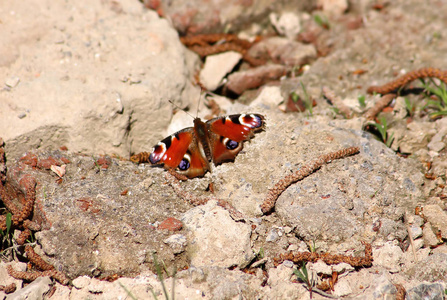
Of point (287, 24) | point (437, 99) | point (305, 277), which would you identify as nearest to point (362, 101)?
point (437, 99)

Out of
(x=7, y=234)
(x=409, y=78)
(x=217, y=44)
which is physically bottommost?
(x=7, y=234)

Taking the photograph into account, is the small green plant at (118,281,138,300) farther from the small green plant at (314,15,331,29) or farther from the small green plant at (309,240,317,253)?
the small green plant at (314,15,331,29)

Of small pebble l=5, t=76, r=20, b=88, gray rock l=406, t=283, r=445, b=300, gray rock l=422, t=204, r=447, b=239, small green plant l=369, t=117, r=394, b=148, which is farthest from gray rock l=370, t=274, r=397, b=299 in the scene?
small pebble l=5, t=76, r=20, b=88

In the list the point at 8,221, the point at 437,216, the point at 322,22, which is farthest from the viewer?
the point at 322,22

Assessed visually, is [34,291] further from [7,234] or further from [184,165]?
[184,165]

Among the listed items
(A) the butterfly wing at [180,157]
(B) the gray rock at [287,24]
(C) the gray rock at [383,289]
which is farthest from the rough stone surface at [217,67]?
(C) the gray rock at [383,289]

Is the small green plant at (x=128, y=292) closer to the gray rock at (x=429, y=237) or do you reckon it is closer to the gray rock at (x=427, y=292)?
the gray rock at (x=427, y=292)
